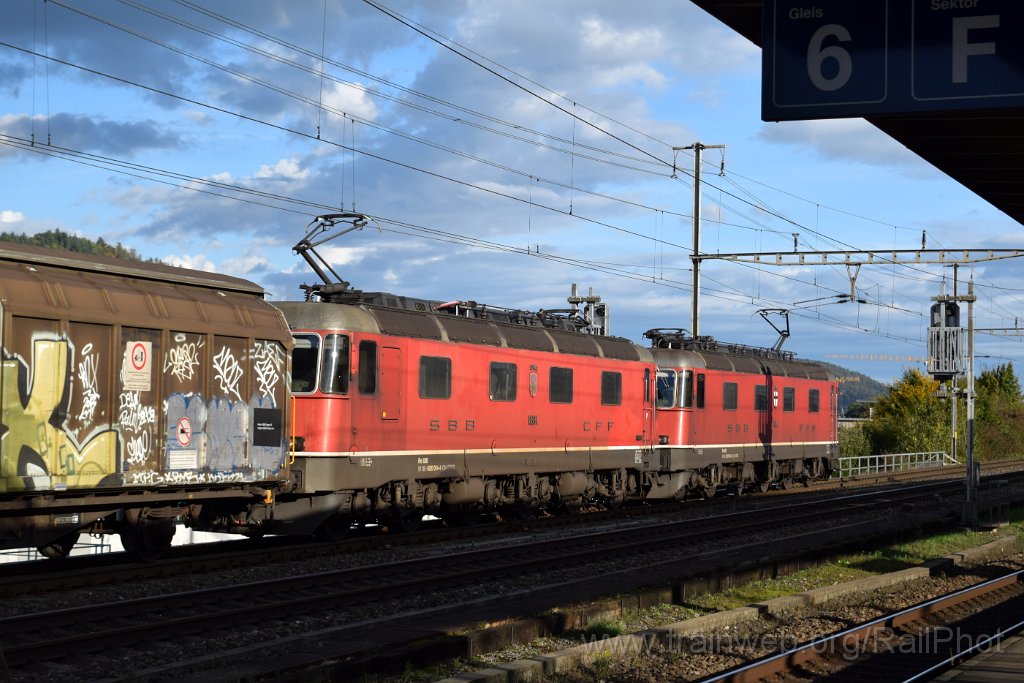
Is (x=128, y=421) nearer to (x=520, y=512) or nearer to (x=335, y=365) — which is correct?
(x=335, y=365)

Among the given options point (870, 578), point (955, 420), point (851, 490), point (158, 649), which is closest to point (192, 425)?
point (158, 649)

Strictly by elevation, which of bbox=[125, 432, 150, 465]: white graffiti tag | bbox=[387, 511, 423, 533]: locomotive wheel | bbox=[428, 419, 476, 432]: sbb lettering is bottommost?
bbox=[387, 511, 423, 533]: locomotive wheel

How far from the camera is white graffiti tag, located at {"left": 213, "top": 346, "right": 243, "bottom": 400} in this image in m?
15.7

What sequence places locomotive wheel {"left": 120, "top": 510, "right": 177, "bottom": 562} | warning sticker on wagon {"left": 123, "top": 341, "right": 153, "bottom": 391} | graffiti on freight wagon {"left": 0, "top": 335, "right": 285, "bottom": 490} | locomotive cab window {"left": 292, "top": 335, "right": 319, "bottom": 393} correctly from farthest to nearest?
1. locomotive cab window {"left": 292, "top": 335, "right": 319, "bottom": 393}
2. locomotive wheel {"left": 120, "top": 510, "right": 177, "bottom": 562}
3. warning sticker on wagon {"left": 123, "top": 341, "right": 153, "bottom": 391}
4. graffiti on freight wagon {"left": 0, "top": 335, "right": 285, "bottom": 490}

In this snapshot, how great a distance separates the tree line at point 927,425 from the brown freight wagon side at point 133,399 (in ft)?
162

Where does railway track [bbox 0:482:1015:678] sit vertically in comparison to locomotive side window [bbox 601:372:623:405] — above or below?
below

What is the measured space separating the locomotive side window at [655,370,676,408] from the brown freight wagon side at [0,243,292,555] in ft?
47.5

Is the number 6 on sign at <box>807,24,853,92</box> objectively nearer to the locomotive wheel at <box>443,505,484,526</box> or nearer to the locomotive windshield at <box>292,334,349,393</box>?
the locomotive windshield at <box>292,334,349,393</box>

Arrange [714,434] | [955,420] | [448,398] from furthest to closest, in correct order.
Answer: [955,420], [714,434], [448,398]

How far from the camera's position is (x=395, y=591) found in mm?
13992

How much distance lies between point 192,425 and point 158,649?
4867 mm

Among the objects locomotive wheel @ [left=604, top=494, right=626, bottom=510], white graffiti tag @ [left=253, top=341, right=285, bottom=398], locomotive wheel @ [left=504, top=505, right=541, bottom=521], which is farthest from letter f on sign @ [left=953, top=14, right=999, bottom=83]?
locomotive wheel @ [left=604, top=494, right=626, bottom=510]

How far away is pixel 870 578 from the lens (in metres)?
15.2

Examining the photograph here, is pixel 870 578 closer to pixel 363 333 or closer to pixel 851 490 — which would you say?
pixel 363 333
